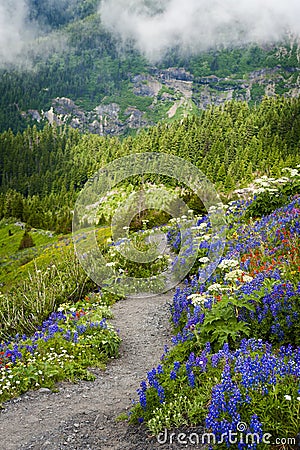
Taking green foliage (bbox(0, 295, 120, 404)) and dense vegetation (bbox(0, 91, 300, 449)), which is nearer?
dense vegetation (bbox(0, 91, 300, 449))

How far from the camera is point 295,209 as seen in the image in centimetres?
1161

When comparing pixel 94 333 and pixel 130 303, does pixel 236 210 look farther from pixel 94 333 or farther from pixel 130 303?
pixel 94 333

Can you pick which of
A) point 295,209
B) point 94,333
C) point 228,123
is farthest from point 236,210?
point 228,123

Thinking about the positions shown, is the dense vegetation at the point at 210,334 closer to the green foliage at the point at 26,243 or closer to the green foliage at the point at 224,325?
the green foliage at the point at 224,325

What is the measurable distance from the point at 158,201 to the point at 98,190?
4.41 metres

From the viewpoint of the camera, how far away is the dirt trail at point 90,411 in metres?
5.56

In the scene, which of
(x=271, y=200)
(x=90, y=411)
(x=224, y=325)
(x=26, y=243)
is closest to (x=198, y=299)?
(x=224, y=325)

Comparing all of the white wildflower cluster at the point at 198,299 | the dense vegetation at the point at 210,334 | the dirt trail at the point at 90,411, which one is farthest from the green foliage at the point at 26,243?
the white wildflower cluster at the point at 198,299

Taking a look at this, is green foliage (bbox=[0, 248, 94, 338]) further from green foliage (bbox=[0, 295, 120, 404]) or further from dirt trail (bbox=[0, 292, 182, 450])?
dirt trail (bbox=[0, 292, 182, 450])

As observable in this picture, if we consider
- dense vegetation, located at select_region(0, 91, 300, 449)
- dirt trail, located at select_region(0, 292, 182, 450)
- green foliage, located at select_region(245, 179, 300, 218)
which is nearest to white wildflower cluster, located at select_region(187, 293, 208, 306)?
dense vegetation, located at select_region(0, 91, 300, 449)

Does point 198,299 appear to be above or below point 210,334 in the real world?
above

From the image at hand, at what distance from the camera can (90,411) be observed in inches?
256

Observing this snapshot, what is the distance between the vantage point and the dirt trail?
219 inches

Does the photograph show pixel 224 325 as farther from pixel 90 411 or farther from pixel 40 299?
pixel 40 299
